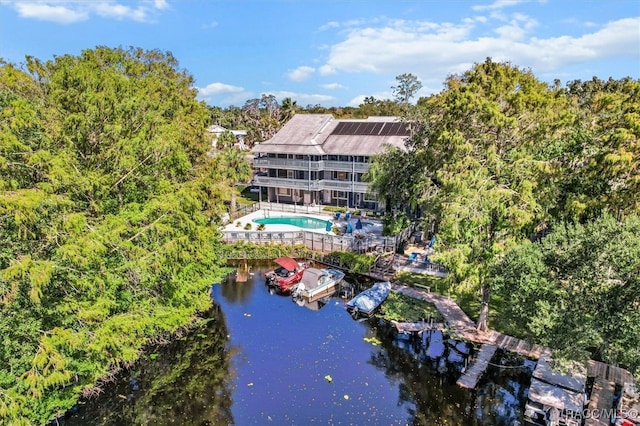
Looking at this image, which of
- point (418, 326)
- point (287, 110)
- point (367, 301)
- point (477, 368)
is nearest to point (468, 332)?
point (418, 326)

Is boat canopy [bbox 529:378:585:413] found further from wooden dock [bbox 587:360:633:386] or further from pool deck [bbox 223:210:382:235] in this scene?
pool deck [bbox 223:210:382:235]

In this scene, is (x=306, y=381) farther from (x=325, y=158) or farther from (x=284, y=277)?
(x=325, y=158)

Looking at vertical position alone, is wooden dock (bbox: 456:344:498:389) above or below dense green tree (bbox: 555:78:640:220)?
below

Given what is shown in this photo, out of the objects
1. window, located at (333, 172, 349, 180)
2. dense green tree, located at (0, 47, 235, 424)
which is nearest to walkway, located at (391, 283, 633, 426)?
dense green tree, located at (0, 47, 235, 424)

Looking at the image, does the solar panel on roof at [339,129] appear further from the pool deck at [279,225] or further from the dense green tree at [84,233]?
the dense green tree at [84,233]

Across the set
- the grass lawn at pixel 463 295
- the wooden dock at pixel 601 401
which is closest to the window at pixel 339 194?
the grass lawn at pixel 463 295

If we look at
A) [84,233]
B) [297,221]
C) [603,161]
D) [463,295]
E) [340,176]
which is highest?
[603,161]
